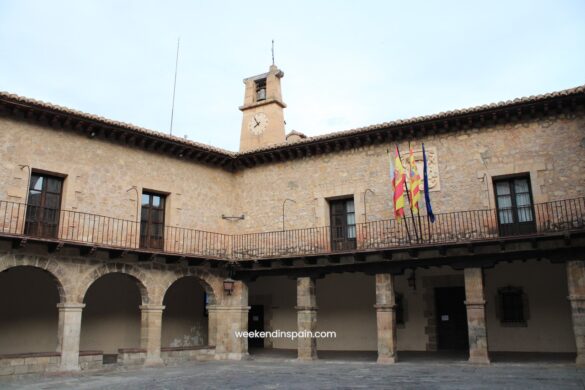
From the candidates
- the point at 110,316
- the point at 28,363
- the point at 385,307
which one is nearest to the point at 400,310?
the point at 385,307

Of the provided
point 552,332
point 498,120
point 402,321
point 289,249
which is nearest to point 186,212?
point 289,249

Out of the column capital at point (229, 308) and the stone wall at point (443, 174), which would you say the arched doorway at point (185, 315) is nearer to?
the column capital at point (229, 308)

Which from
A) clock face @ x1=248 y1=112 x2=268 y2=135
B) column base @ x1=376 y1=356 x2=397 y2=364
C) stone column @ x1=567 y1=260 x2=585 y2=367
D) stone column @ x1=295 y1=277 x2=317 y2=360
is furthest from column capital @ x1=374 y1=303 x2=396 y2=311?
clock face @ x1=248 y1=112 x2=268 y2=135

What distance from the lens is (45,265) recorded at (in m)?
12.8

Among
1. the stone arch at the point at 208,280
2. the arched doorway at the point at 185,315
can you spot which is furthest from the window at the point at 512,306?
the arched doorway at the point at 185,315

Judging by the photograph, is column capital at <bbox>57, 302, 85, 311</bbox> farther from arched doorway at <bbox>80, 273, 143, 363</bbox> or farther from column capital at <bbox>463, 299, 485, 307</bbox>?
column capital at <bbox>463, 299, 485, 307</bbox>

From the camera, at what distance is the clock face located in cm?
2236

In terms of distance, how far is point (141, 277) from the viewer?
48.5ft

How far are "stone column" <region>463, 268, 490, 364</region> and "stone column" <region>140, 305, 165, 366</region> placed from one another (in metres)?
8.19

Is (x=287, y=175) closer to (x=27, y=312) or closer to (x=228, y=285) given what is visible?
(x=228, y=285)

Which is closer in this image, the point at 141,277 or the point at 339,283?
the point at 141,277

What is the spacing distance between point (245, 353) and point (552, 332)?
8.77m

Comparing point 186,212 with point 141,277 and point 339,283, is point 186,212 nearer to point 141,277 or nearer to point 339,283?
point 141,277

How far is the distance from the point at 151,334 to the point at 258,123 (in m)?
10.6
